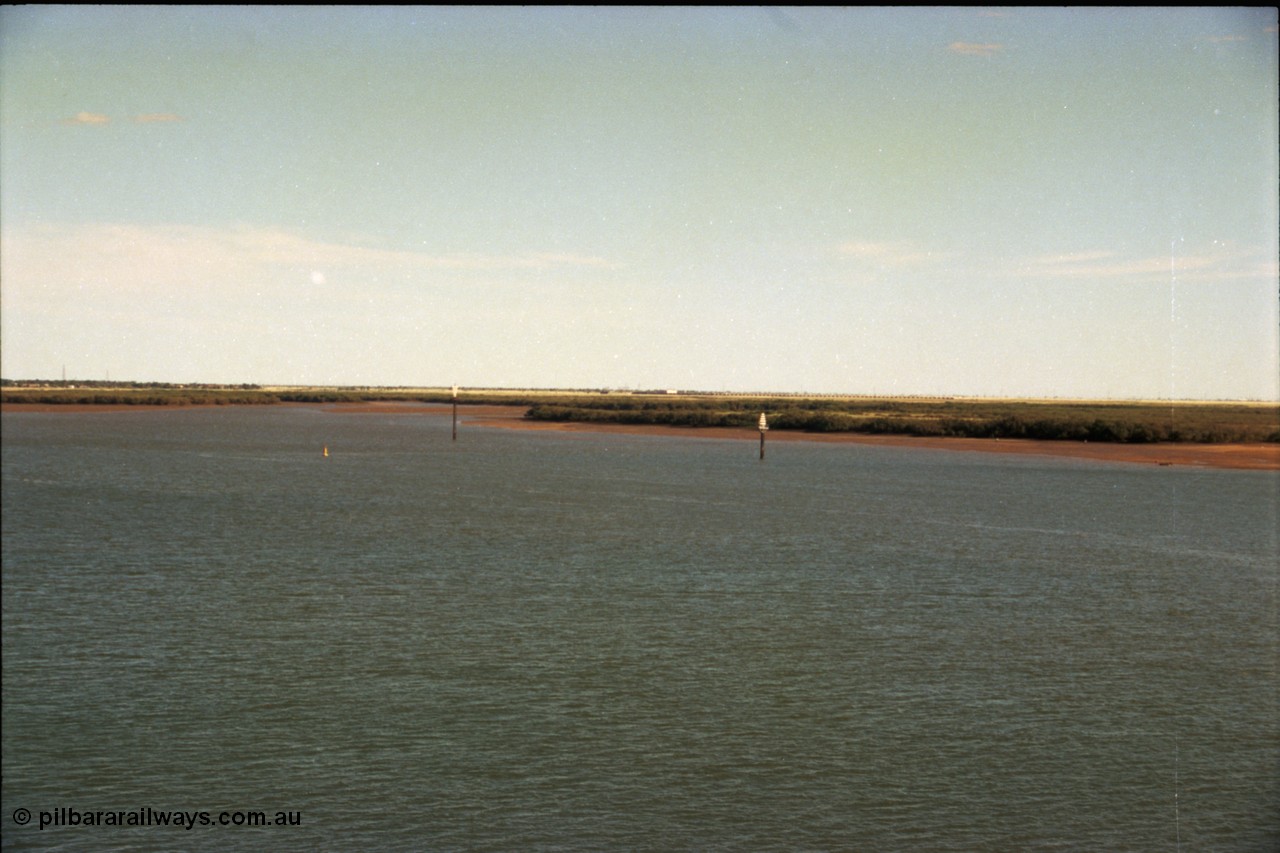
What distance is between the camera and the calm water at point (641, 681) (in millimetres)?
15109

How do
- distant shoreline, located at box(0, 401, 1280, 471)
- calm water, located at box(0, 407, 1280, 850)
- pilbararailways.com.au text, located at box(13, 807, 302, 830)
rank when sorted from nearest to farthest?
pilbararailways.com.au text, located at box(13, 807, 302, 830), calm water, located at box(0, 407, 1280, 850), distant shoreline, located at box(0, 401, 1280, 471)

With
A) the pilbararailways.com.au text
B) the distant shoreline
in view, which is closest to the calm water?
the pilbararailways.com.au text

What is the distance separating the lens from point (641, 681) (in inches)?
829

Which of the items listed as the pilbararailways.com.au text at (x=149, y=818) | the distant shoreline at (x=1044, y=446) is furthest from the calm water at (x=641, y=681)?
the distant shoreline at (x=1044, y=446)

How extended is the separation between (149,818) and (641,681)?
30.0 feet

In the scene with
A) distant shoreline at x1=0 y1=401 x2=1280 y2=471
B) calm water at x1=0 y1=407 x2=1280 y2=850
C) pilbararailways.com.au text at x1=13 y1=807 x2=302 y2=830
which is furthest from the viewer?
distant shoreline at x1=0 y1=401 x2=1280 y2=471

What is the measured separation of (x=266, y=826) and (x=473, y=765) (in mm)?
3174

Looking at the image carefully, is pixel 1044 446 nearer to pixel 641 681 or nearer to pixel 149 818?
pixel 641 681

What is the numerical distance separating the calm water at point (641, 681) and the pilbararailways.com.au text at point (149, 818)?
0.12 m

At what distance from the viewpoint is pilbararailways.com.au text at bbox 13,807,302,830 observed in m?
14.5

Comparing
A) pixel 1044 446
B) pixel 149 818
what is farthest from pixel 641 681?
pixel 1044 446

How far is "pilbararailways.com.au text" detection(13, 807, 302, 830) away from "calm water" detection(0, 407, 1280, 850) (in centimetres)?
12

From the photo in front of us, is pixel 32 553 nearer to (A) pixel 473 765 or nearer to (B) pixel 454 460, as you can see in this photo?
(A) pixel 473 765

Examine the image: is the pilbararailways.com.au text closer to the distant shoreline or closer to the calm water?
the calm water
